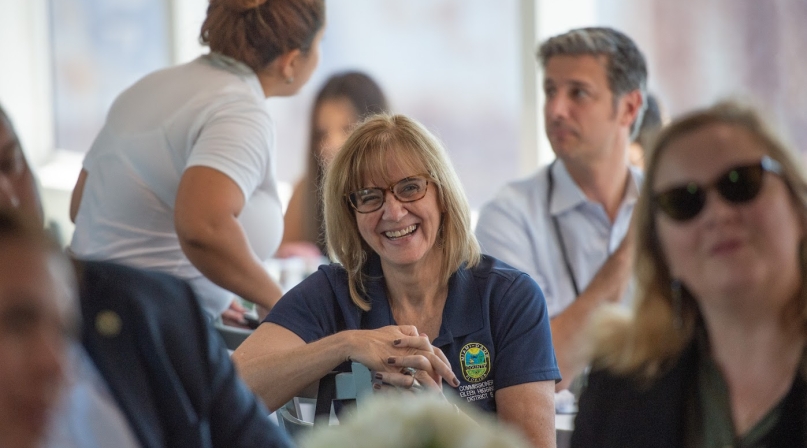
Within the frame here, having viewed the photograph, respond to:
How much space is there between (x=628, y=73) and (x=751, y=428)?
2.10m

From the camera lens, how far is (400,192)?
2.47m

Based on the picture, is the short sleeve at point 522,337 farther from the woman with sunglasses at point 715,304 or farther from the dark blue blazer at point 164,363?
the dark blue blazer at point 164,363

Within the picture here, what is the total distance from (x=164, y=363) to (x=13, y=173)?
18.2 inches

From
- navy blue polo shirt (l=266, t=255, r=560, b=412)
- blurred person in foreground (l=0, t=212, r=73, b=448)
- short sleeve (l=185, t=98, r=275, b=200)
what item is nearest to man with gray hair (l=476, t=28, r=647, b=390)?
navy blue polo shirt (l=266, t=255, r=560, b=412)

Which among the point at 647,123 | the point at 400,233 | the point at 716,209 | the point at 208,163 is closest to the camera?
the point at 716,209

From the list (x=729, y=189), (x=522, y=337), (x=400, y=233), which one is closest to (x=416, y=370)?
(x=522, y=337)

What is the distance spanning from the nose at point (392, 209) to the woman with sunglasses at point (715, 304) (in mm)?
856

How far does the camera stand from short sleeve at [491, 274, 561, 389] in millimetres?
2275

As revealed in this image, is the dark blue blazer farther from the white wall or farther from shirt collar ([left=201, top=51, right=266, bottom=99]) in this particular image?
the white wall

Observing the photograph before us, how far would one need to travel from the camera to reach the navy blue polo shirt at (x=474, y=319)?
2.29m

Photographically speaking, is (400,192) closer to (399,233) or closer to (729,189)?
(399,233)

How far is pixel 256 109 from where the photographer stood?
2.72m

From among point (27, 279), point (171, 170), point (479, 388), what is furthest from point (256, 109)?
point (27, 279)

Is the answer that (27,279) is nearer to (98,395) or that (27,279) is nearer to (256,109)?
(98,395)
